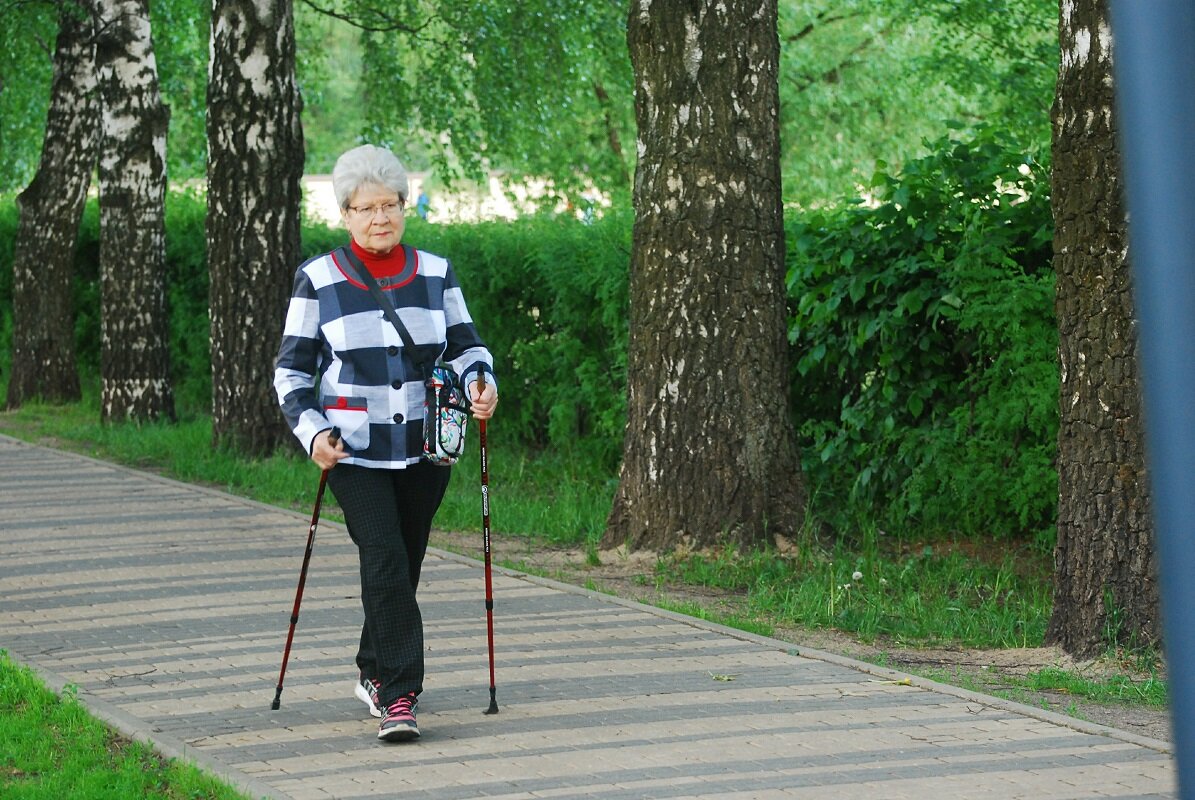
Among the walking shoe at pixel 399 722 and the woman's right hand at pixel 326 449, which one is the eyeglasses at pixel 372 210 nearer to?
the woman's right hand at pixel 326 449

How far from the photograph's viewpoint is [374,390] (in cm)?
562

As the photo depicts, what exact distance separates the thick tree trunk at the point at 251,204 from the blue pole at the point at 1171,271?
12.0 metres

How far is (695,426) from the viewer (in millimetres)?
9164

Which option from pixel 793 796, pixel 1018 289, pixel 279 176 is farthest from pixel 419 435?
pixel 279 176

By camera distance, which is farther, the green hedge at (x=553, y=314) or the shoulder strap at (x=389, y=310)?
the green hedge at (x=553, y=314)

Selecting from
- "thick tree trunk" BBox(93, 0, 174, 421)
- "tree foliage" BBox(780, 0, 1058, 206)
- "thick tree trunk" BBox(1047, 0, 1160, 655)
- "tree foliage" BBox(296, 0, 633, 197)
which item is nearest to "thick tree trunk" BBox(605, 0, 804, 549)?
"thick tree trunk" BBox(1047, 0, 1160, 655)

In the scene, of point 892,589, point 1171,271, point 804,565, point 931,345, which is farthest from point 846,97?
point 1171,271

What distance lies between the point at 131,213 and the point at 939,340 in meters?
9.28

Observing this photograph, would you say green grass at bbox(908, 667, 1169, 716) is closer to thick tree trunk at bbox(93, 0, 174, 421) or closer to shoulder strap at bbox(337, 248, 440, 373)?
shoulder strap at bbox(337, 248, 440, 373)

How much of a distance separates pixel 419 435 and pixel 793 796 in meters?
1.66

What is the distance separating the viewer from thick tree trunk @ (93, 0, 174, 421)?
52.9ft

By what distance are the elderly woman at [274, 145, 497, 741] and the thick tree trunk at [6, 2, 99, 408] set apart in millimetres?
14222

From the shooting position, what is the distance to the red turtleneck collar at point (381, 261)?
5711mm

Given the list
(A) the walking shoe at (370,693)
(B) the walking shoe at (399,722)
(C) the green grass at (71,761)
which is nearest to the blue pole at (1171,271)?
(C) the green grass at (71,761)
